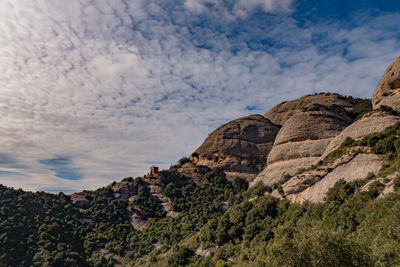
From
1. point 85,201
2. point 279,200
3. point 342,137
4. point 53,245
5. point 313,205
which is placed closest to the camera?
point 313,205

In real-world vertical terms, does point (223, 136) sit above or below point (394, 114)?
above

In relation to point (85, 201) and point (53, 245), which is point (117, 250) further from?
point (85, 201)

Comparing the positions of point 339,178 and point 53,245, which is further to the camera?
point 53,245

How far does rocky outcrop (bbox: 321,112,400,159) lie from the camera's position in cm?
3059

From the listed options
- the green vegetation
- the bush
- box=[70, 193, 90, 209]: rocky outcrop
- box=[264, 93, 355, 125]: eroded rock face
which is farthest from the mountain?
box=[264, 93, 355, 125]: eroded rock face

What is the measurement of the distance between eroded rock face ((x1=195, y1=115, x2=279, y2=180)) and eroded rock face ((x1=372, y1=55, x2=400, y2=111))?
105 ft

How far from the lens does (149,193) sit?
59.9 meters

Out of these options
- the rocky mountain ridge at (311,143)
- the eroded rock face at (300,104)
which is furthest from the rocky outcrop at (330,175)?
the eroded rock face at (300,104)

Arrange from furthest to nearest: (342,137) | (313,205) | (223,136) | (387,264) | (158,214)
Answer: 1. (223,136)
2. (158,214)
3. (342,137)
4. (313,205)
5. (387,264)

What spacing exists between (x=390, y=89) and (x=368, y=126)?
9.24 meters

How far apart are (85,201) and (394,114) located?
54.7 m

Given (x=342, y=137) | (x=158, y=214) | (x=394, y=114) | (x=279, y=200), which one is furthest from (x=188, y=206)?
(x=394, y=114)

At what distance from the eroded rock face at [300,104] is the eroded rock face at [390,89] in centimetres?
3139

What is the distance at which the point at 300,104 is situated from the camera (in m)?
78.2
